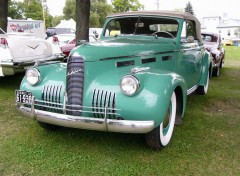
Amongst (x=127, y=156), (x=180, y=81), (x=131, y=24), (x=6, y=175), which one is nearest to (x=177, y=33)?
(x=131, y=24)

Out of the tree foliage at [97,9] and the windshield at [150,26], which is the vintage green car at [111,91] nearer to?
the windshield at [150,26]

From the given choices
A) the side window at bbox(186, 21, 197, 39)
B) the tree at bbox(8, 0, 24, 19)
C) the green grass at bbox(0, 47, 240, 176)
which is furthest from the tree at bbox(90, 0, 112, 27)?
the green grass at bbox(0, 47, 240, 176)

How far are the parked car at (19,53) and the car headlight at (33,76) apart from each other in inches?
78.6

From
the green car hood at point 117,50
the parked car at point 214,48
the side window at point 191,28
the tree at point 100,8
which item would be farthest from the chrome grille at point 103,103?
the tree at point 100,8

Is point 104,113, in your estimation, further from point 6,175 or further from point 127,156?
point 6,175

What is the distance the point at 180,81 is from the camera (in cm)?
363

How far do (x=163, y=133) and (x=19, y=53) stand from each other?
13.1 feet

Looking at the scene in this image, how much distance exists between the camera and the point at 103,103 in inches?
127

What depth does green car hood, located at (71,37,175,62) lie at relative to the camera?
342 centimetres

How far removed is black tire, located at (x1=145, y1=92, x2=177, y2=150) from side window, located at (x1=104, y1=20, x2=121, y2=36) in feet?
6.53

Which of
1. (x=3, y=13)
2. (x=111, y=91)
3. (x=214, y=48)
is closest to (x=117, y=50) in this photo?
(x=111, y=91)

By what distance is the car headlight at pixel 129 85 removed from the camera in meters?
3.10

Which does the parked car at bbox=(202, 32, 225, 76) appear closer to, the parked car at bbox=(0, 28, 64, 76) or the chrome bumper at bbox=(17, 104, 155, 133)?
the parked car at bbox=(0, 28, 64, 76)

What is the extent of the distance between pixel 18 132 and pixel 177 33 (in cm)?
276
